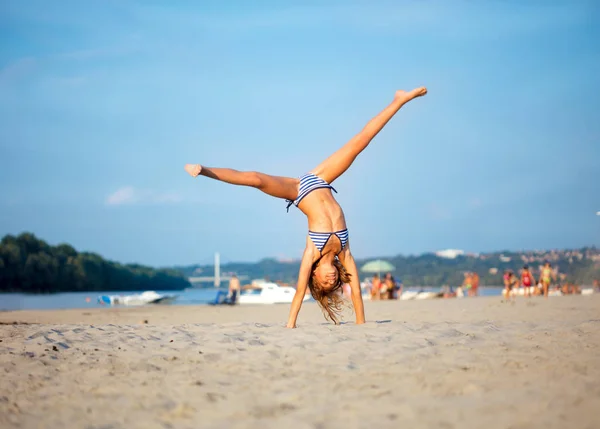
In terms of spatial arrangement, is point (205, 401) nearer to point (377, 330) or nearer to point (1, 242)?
point (377, 330)

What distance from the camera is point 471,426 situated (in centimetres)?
361

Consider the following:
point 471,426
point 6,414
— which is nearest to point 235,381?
point 6,414

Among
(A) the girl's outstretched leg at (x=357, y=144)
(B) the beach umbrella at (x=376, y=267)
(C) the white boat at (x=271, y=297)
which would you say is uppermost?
(A) the girl's outstretched leg at (x=357, y=144)

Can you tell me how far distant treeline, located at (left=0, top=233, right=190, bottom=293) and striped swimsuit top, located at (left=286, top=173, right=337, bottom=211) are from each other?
69211 millimetres

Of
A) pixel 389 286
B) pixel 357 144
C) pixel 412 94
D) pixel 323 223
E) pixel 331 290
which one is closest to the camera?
pixel 323 223

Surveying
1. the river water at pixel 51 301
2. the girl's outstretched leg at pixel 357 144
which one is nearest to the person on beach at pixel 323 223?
the girl's outstretched leg at pixel 357 144

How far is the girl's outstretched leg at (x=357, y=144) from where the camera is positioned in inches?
343

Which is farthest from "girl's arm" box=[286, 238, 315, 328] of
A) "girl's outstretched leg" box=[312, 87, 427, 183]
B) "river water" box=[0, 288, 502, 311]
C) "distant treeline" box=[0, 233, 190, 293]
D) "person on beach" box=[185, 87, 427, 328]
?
"distant treeline" box=[0, 233, 190, 293]

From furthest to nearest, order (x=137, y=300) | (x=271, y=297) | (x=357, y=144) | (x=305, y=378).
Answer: (x=137, y=300) → (x=271, y=297) → (x=357, y=144) → (x=305, y=378)

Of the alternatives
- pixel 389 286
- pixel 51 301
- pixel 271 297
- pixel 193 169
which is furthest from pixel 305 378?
pixel 51 301

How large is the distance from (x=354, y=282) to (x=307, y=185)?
4.56ft

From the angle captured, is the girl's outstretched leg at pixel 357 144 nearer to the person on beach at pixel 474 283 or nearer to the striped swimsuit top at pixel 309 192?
the striped swimsuit top at pixel 309 192

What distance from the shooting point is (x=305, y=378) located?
4.98m

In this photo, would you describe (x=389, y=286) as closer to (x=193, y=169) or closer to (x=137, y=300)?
(x=137, y=300)
